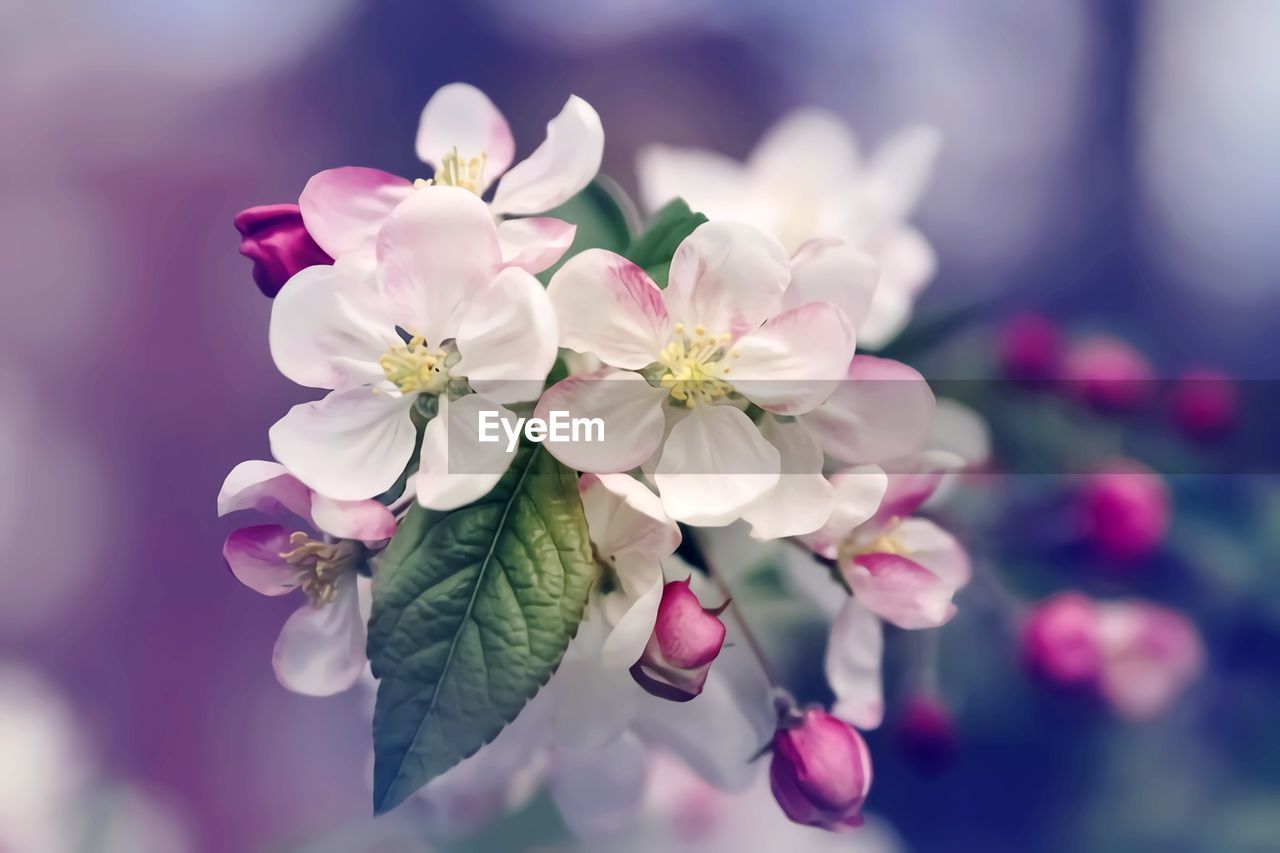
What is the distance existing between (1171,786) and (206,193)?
0.74 meters

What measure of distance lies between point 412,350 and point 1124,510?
18.1 inches

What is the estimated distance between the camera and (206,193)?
1.86ft

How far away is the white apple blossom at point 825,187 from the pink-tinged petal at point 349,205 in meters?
0.16

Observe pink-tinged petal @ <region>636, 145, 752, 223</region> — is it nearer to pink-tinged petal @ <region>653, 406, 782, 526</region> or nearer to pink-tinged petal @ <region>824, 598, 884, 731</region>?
pink-tinged petal @ <region>653, 406, 782, 526</region>

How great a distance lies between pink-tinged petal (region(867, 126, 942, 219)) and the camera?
1.83 feet

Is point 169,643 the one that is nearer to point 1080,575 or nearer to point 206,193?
point 206,193

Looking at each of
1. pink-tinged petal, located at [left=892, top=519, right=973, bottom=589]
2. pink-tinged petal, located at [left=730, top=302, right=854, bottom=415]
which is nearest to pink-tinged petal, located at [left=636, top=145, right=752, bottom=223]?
pink-tinged petal, located at [left=730, top=302, right=854, bottom=415]

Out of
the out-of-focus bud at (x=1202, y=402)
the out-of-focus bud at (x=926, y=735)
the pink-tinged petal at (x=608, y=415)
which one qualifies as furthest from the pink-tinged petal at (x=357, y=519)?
the out-of-focus bud at (x=1202, y=402)

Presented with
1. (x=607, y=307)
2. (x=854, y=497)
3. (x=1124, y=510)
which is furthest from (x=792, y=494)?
(x=1124, y=510)

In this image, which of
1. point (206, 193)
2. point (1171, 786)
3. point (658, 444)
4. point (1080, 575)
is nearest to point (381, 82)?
point (206, 193)

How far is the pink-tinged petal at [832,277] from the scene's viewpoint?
0.47m

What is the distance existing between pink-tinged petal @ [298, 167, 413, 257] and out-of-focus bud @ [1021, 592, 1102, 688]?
48 cm

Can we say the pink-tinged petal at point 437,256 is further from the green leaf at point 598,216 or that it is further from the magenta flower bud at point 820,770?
the magenta flower bud at point 820,770

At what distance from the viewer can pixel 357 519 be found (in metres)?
0.48
